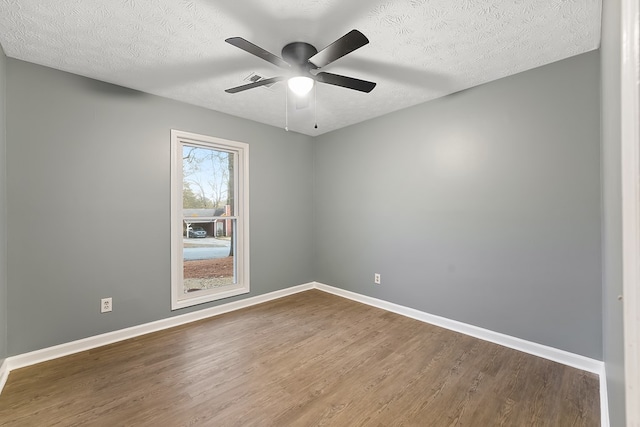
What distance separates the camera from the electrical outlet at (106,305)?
8.52ft

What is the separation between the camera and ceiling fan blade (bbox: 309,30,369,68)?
5.01 feet

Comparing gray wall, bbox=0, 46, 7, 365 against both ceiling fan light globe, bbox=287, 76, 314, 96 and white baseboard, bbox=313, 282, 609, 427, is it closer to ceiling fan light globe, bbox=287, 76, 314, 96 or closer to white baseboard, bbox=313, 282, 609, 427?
ceiling fan light globe, bbox=287, 76, 314, 96

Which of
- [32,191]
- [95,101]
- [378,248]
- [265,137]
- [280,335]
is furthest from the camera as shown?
[265,137]

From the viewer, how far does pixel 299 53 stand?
202 cm

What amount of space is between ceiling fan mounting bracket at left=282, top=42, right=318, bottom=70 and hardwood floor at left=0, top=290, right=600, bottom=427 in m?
2.41

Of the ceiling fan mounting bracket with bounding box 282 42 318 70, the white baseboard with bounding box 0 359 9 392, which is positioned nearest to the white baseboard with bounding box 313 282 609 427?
the ceiling fan mounting bracket with bounding box 282 42 318 70

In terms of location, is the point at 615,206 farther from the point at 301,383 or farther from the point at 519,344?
the point at 301,383

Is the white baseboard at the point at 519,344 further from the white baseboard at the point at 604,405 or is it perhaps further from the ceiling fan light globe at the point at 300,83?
the ceiling fan light globe at the point at 300,83

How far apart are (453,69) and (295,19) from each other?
1.50 metres

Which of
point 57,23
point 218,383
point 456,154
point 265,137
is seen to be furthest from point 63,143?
point 456,154

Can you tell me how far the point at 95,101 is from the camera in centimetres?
258

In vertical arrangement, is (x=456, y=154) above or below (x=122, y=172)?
above

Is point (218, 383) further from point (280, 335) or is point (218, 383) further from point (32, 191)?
point (32, 191)

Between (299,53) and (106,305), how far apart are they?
2909 mm
